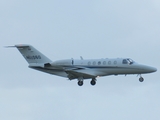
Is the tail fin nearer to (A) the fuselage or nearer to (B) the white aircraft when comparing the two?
(B) the white aircraft

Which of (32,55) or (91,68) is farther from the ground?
(32,55)

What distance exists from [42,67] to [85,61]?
5096 millimetres

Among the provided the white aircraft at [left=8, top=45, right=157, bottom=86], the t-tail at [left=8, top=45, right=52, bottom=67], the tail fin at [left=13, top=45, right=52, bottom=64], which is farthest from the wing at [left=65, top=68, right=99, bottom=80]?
the tail fin at [left=13, top=45, right=52, bottom=64]

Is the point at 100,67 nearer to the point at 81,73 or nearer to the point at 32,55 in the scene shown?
the point at 81,73

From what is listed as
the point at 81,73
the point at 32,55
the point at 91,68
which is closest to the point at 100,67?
the point at 91,68

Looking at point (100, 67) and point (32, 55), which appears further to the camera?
point (32, 55)

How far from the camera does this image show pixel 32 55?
62094mm

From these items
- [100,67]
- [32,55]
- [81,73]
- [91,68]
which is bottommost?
[81,73]

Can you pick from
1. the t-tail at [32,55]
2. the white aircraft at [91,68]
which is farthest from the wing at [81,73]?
the t-tail at [32,55]

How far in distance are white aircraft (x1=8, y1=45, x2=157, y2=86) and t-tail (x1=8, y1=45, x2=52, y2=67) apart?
0.90 ft

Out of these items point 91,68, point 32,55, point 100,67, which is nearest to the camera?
point 100,67

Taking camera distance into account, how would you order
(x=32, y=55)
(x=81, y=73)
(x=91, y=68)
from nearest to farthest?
1. (x=81, y=73)
2. (x=91, y=68)
3. (x=32, y=55)

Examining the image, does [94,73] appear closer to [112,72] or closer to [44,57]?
[112,72]

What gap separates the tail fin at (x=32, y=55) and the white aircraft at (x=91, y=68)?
39cm
